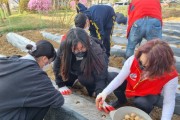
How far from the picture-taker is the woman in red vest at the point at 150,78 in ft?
6.50

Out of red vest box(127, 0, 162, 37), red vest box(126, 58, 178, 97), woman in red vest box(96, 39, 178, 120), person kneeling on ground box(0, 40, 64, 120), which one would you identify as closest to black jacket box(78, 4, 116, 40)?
red vest box(127, 0, 162, 37)

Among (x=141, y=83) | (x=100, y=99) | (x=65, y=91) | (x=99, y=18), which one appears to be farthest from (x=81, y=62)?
(x=99, y=18)

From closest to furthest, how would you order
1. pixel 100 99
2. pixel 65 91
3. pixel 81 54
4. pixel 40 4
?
pixel 100 99 < pixel 81 54 < pixel 65 91 < pixel 40 4

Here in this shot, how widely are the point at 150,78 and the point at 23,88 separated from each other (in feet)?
3.38

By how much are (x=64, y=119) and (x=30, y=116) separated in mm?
507

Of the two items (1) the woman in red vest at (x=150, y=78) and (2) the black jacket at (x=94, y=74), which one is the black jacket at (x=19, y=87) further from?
(2) the black jacket at (x=94, y=74)

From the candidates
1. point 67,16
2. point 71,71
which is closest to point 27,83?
point 71,71

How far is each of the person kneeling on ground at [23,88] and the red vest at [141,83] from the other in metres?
0.77

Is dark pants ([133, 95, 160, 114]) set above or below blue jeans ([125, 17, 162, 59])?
below

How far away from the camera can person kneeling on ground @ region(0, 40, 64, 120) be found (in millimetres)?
1897

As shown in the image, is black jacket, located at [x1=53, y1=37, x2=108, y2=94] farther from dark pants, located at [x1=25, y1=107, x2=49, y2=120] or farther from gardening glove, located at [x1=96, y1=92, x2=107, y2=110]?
dark pants, located at [x1=25, y1=107, x2=49, y2=120]

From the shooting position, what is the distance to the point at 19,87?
191 centimetres

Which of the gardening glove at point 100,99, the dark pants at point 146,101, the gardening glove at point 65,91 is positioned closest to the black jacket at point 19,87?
the gardening glove at point 100,99

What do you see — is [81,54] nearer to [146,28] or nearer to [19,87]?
[19,87]
